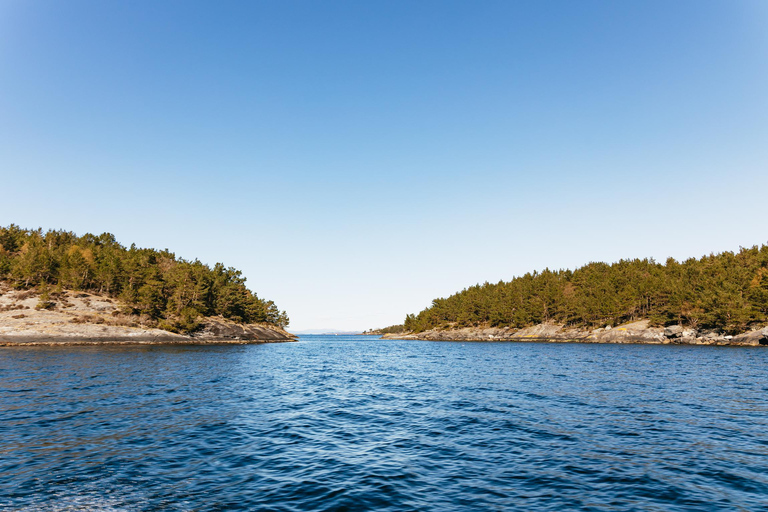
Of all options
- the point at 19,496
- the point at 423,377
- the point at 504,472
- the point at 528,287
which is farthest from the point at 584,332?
the point at 19,496

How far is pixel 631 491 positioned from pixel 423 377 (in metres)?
32.5

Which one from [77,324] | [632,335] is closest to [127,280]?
[77,324]

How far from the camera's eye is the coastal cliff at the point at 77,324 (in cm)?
8610

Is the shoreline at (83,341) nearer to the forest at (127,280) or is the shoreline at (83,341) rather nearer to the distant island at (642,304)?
the forest at (127,280)

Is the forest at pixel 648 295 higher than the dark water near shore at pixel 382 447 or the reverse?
higher

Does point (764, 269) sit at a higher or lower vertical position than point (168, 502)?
higher

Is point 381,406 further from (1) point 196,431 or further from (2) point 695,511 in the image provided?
(2) point 695,511

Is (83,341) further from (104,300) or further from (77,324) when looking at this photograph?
(104,300)

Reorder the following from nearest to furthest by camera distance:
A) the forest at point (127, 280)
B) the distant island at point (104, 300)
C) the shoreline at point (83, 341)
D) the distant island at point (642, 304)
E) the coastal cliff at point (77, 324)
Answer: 1. the shoreline at point (83, 341)
2. the coastal cliff at point (77, 324)
3. the distant island at point (104, 300)
4. the distant island at point (642, 304)
5. the forest at point (127, 280)

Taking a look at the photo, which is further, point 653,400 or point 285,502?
point 653,400

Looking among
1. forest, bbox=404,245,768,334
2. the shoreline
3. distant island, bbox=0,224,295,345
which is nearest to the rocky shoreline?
forest, bbox=404,245,768,334

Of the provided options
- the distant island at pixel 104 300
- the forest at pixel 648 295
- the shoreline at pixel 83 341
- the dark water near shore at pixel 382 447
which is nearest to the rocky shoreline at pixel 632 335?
the forest at pixel 648 295

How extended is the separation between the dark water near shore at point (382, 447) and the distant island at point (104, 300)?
7073cm

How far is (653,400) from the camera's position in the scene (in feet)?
91.8
